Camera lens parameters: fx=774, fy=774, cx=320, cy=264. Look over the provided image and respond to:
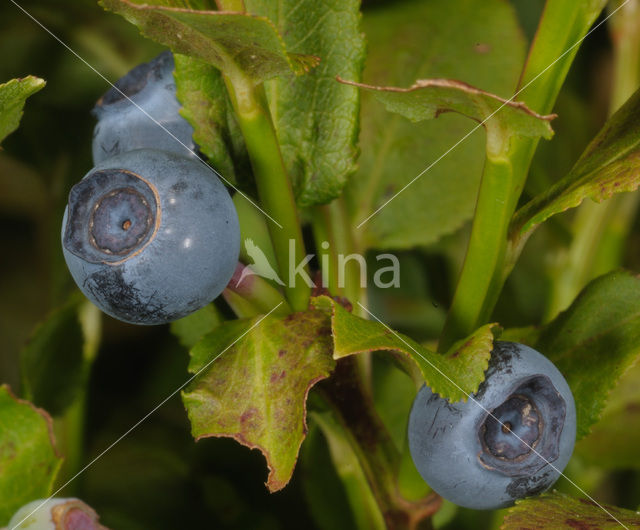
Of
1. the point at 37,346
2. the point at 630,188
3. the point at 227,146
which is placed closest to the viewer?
the point at 630,188

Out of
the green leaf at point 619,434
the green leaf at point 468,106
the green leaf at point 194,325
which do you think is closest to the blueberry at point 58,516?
the green leaf at point 194,325

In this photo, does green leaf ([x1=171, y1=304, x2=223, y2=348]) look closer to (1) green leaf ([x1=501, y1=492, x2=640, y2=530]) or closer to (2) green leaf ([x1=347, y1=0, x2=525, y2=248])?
(2) green leaf ([x1=347, y1=0, x2=525, y2=248])

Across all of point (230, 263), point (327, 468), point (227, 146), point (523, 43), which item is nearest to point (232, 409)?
point (230, 263)

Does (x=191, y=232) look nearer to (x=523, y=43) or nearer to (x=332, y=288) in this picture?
(x=332, y=288)

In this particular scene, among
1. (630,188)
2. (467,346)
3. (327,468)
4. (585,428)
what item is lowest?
(327,468)

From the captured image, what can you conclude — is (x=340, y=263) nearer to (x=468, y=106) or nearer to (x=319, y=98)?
(x=319, y=98)

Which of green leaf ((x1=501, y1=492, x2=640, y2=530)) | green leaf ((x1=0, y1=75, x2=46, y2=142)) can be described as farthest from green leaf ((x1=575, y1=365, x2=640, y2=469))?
green leaf ((x1=0, y1=75, x2=46, y2=142))
